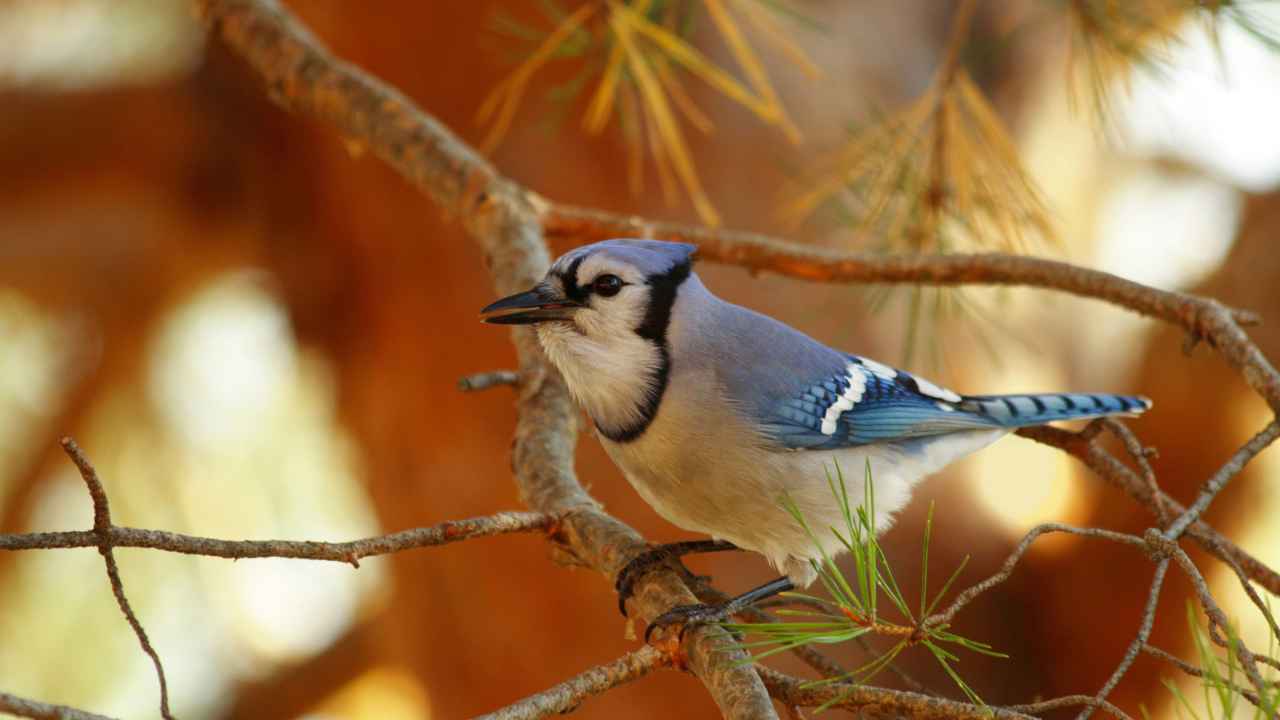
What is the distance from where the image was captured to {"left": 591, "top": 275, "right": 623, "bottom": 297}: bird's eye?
3.71 feet

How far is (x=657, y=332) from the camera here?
3.80 ft

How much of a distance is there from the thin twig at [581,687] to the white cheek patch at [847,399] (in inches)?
15.7

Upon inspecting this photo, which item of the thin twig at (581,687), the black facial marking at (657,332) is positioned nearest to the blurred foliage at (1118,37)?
the black facial marking at (657,332)

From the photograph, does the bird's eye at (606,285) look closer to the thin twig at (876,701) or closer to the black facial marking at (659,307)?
the black facial marking at (659,307)

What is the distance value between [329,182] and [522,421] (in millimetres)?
1570

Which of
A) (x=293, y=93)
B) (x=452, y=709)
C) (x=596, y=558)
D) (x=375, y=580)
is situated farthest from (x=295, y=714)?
(x=596, y=558)

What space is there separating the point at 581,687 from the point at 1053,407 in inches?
28.4

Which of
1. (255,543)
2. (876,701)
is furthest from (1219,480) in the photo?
(255,543)

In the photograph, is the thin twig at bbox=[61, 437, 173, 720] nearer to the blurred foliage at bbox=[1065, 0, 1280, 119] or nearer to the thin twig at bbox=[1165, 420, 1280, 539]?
the thin twig at bbox=[1165, 420, 1280, 539]

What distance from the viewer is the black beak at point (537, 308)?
1.11m

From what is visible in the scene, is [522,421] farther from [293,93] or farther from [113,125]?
[113,125]

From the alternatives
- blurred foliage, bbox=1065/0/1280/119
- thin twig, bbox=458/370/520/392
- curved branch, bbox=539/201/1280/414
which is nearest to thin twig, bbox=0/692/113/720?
thin twig, bbox=458/370/520/392

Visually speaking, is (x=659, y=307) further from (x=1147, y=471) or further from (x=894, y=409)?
(x=1147, y=471)

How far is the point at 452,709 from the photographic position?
2.52 meters
